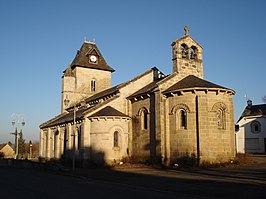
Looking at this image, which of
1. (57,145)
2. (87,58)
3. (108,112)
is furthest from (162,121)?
(87,58)

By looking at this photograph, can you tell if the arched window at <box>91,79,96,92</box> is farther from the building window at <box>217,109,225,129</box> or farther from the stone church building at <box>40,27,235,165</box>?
the building window at <box>217,109,225,129</box>

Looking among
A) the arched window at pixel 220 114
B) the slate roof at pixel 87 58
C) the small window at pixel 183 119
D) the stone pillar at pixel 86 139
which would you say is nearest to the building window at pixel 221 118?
the arched window at pixel 220 114

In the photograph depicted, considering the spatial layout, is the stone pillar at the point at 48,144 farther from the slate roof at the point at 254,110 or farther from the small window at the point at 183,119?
the slate roof at the point at 254,110

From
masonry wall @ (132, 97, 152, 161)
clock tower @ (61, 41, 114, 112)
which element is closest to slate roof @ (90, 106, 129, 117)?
masonry wall @ (132, 97, 152, 161)

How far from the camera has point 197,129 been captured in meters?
23.4

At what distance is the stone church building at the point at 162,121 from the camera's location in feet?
77.3

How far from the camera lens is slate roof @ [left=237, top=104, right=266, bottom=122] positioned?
1919 inches

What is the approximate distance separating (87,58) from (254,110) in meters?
29.6

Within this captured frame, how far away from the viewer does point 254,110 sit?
50.1 meters

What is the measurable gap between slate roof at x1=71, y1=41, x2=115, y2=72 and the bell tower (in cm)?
1978

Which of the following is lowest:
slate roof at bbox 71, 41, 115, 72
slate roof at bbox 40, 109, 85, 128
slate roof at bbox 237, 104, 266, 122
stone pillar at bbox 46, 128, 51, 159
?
stone pillar at bbox 46, 128, 51, 159

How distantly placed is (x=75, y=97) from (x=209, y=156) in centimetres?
2561

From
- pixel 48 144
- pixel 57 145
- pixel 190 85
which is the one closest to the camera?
pixel 190 85

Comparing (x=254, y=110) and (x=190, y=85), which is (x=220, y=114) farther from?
(x=254, y=110)
